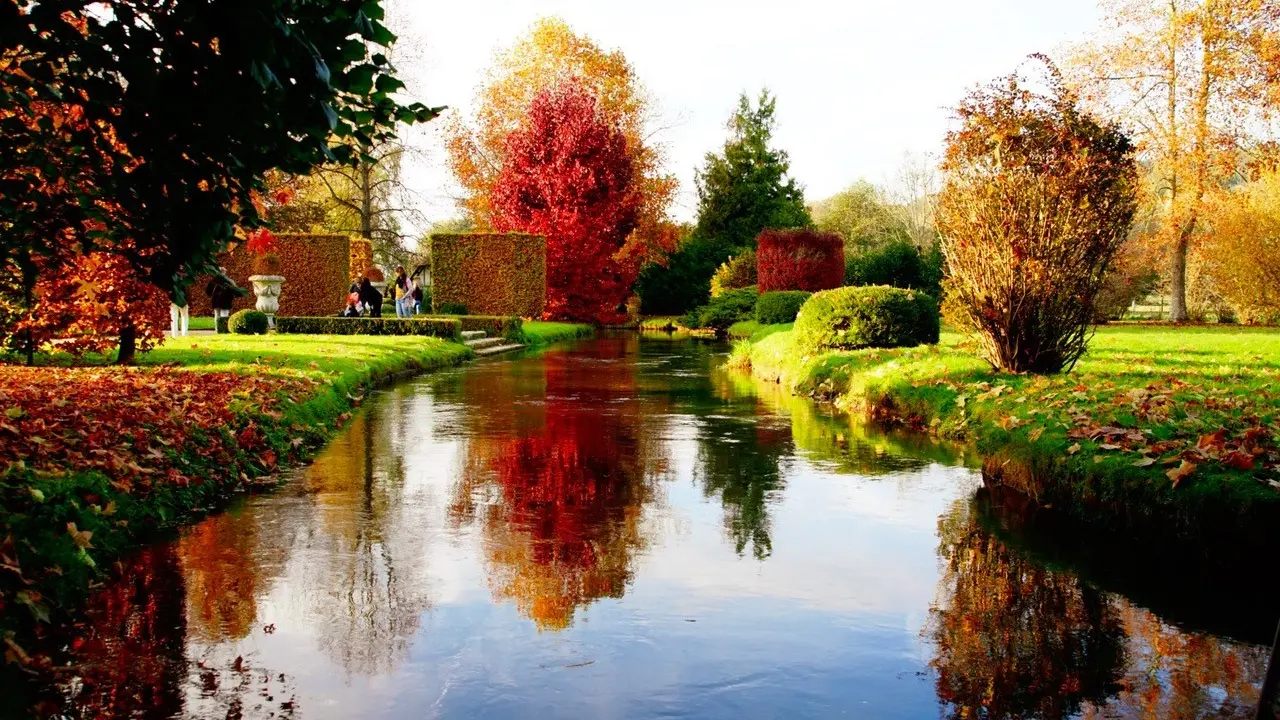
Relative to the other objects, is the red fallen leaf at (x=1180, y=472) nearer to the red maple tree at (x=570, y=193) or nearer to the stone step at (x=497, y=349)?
the stone step at (x=497, y=349)

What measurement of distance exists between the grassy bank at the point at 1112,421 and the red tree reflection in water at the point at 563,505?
3.05 meters

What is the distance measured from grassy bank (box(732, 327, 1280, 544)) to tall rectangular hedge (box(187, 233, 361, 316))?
21069 millimetres

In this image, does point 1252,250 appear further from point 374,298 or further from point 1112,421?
point 1112,421

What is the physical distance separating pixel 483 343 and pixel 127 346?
1371cm

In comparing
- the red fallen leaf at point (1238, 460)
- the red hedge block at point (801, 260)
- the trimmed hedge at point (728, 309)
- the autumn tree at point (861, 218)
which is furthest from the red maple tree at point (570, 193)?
the red fallen leaf at point (1238, 460)

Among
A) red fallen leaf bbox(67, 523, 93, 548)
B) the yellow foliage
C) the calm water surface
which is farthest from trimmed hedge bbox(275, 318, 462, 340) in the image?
the yellow foliage

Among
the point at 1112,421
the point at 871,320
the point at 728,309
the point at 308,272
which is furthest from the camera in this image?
the point at 728,309

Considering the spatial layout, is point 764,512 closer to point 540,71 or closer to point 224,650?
point 224,650

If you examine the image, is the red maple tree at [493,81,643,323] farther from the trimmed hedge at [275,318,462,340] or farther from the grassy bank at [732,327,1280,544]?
the grassy bank at [732,327,1280,544]

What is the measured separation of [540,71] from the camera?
48.4 m

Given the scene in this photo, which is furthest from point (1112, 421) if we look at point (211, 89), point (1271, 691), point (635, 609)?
point (211, 89)

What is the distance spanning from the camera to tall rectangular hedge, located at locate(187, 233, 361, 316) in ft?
110

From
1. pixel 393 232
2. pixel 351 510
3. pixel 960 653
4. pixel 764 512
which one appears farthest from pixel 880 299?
pixel 393 232

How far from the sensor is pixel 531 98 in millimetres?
47312
